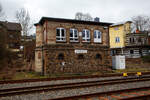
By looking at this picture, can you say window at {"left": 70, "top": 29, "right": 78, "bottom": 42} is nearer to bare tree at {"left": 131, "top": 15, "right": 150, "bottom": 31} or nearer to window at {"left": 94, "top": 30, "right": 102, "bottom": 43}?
window at {"left": 94, "top": 30, "right": 102, "bottom": 43}

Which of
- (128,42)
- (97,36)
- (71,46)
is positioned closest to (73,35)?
(71,46)

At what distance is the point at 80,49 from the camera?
19.0 meters

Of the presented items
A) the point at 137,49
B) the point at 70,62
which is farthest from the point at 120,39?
the point at 70,62

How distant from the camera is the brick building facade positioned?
57.2 feet

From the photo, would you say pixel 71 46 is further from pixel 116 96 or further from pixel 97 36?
pixel 116 96

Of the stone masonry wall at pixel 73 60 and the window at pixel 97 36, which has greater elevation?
the window at pixel 97 36

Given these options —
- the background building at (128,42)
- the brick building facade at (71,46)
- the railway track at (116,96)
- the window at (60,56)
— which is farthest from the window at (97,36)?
the background building at (128,42)

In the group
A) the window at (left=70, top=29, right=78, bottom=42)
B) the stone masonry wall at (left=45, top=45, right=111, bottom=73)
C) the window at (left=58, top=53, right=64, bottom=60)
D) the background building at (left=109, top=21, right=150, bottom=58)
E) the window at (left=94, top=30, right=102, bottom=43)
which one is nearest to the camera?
the stone masonry wall at (left=45, top=45, right=111, bottom=73)

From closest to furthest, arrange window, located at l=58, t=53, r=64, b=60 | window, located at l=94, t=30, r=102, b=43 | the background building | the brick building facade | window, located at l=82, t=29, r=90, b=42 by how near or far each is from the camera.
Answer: the brick building facade < window, located at l=58, t=53, r=64, b=60 < window, located at l=82, t=29, r=90, b=42 < window, located at l=94, t=30, r=102, b=43 < the background building

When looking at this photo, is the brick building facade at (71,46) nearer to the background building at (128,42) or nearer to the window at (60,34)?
the window at (60,34)

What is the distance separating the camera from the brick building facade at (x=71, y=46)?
17.4 metres

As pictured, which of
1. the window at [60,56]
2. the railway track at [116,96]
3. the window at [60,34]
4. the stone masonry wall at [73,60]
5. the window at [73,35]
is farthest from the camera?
the window at [73,35]

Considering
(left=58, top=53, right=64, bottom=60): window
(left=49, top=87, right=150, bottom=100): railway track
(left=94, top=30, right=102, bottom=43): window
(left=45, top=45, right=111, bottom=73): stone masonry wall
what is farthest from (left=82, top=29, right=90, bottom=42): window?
(left=49, top=87, right=150, bottom=100): railway track

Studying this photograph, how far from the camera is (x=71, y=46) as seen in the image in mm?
18469
